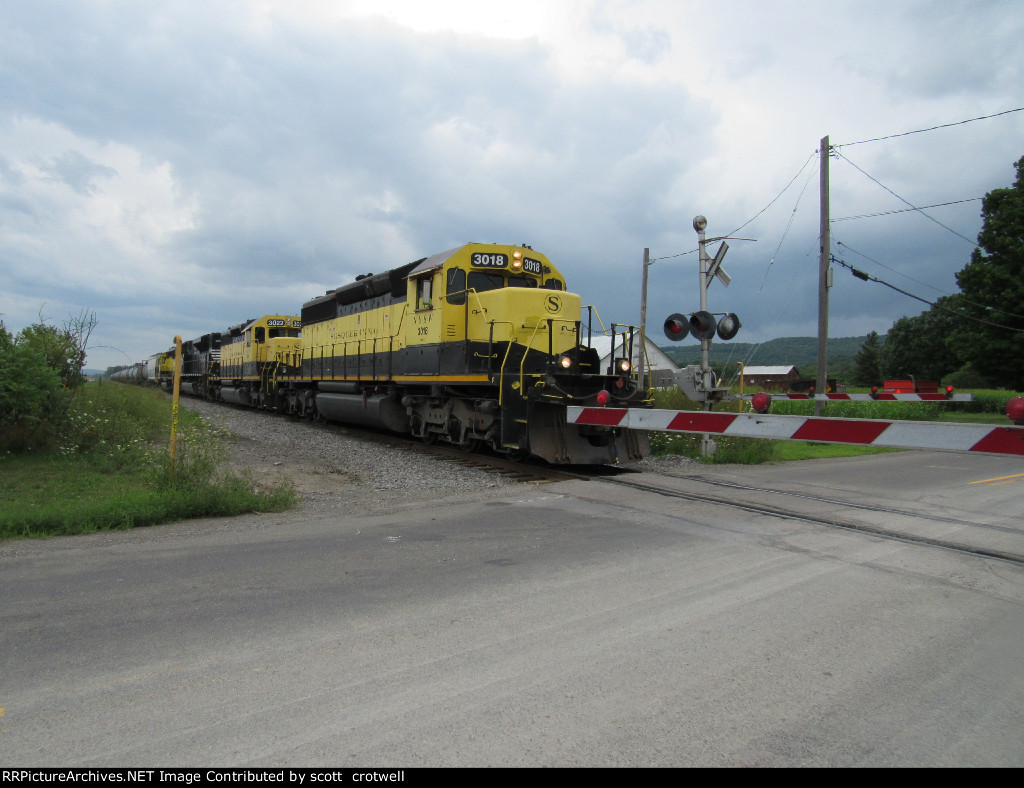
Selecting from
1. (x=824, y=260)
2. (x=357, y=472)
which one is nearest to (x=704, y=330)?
(x=357, y=472)

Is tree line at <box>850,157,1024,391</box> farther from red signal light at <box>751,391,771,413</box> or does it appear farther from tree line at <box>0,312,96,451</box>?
tree line at <box>0,312,96,451</box>

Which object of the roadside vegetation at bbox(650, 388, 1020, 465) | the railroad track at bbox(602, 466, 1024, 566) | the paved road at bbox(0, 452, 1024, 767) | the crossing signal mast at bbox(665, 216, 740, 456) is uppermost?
the crossing signal mast at bbox(665, 216, 740, 456)

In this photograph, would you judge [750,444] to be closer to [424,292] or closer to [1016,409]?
[424,292]

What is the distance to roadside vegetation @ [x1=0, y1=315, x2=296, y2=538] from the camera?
6.01 m

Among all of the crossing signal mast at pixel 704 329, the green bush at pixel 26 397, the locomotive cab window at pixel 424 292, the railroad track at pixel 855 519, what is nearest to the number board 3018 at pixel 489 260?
the locomotive cab window at pixel 424 292

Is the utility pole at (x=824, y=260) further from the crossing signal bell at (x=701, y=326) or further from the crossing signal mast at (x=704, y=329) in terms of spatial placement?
the crossing signal bell at (x=701, y=326)

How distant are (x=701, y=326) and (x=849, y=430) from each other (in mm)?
4232

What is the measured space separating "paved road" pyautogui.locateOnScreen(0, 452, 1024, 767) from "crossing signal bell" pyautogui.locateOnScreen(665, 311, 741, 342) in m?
3.75

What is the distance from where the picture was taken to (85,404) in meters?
12.2

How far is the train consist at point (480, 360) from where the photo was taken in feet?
31.6

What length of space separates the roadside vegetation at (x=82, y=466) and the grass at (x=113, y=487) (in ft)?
0.03

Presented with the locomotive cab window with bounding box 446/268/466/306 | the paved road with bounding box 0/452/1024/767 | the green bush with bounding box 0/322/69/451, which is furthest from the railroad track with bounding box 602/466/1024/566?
the green bush with bounding box 0/322/69/451

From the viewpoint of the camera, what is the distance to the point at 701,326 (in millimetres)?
8961
